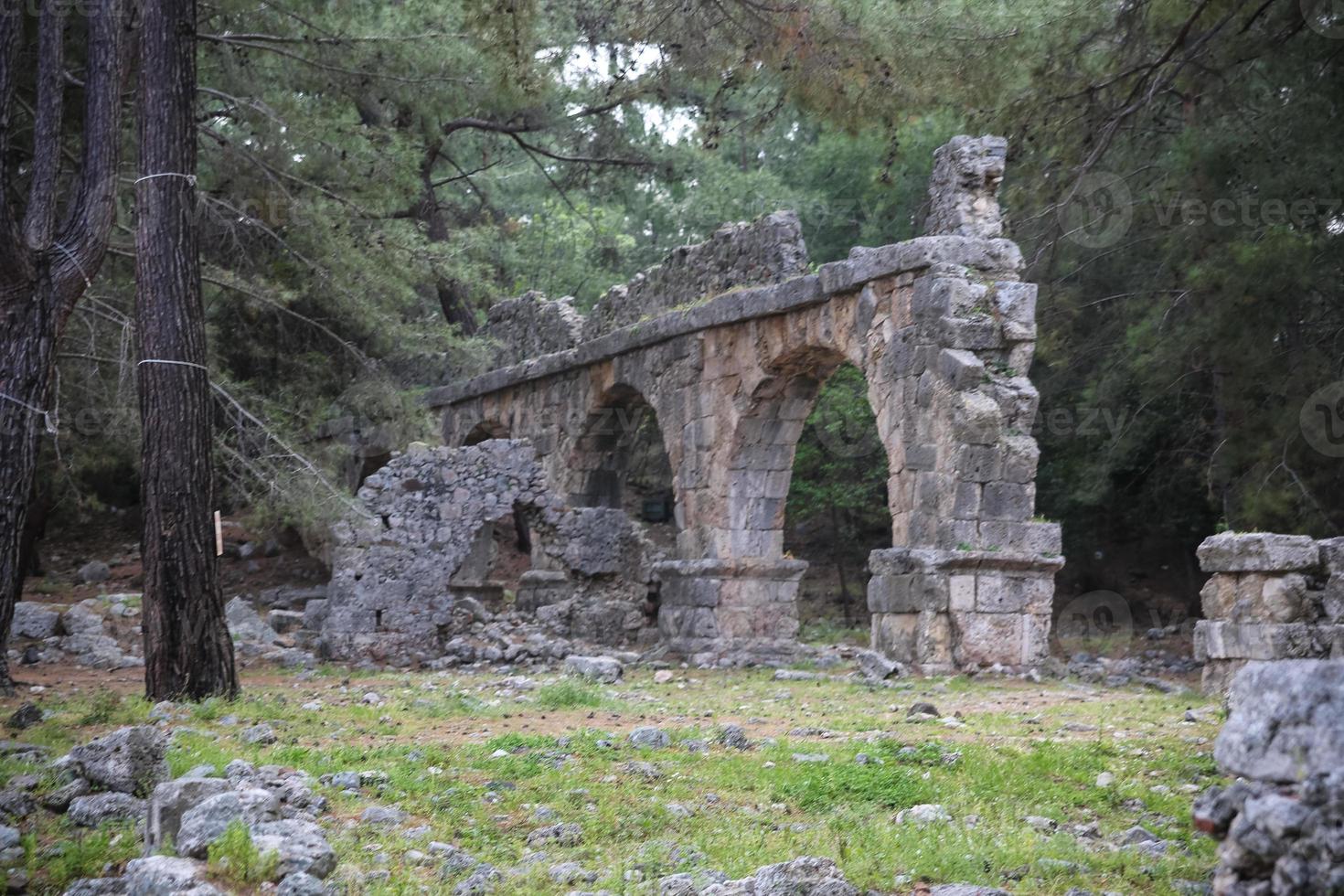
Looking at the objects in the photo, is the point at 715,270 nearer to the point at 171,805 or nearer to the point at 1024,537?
the point at 1024,537

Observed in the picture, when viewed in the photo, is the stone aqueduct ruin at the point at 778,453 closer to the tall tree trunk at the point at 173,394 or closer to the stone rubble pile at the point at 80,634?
the stone rubble pile at the point at 80,634

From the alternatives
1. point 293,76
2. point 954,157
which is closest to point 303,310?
point 293,76

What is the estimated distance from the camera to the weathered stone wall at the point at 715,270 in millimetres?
15711

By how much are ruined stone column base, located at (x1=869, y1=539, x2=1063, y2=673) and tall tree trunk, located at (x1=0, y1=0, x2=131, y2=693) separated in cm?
700

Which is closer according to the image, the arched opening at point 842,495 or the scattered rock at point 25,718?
the scattered rock at point 25,718

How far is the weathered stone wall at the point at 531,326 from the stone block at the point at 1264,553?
1113 cm

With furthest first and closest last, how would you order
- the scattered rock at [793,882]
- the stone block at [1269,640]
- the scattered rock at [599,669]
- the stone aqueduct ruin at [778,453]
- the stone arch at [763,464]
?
the stone arch at [763,464] → the stone aqueduct ruin at [778,453] → the scattered rock at [599,669] → the stone block at [1269,640] → the scattered rock at [793,882]

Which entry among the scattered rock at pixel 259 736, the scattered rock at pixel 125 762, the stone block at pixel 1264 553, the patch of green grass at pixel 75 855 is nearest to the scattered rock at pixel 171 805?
the patch of green grass at pixel 75 855

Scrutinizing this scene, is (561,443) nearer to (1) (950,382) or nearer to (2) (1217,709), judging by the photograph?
(1) (950,382)

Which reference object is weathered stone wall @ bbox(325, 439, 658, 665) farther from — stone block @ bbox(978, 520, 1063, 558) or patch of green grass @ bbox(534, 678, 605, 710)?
stone block @ bbox(978, 520, 1063, 558)

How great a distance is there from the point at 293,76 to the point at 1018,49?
23.4ft

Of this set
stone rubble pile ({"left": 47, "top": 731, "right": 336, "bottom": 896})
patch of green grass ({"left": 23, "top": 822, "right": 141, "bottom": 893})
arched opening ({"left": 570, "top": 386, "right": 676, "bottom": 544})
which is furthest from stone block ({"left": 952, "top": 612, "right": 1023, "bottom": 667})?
patch of green grass ({"left": 23, "top": 822, "right": 141, "bottom": 893})

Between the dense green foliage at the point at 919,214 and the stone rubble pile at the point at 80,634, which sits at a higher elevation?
the dense green foliage at the point at 919,214

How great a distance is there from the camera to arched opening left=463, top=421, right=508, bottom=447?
21878 mm
